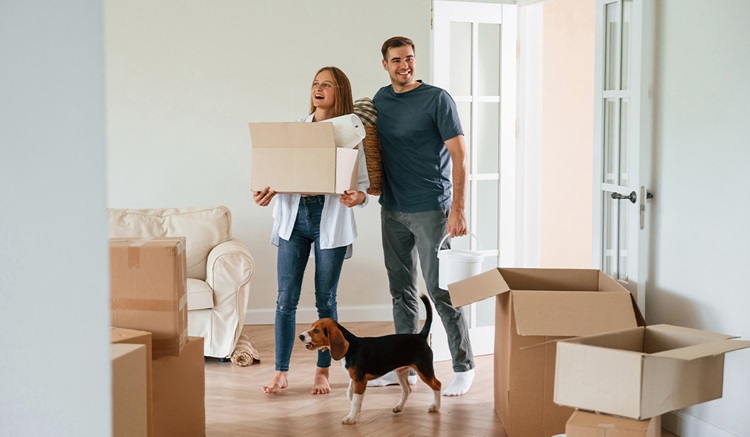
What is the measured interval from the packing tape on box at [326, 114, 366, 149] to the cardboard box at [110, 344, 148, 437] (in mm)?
1488

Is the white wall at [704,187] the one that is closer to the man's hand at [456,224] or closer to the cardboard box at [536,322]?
the cardboard box at [536,322]

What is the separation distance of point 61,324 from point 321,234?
2713 mm

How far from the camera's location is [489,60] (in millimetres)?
4668

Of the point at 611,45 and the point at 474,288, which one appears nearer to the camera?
the point at 474,288

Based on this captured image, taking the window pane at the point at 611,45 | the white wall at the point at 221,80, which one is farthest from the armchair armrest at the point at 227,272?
the window pane at the point at 611,45

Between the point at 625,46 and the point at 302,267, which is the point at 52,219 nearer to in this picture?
the point at 302,267

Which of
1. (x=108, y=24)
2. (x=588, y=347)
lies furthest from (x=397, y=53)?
(x=108, y=24)

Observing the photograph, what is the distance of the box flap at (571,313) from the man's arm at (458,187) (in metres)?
0.71

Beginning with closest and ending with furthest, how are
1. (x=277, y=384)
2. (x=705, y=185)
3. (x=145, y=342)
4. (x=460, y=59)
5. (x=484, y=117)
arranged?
(x=145, y=342), (x=705, y=185), (x=277, y=384), (x=460, y=59), (x=484, y=117)

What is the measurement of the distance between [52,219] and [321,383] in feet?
10.1

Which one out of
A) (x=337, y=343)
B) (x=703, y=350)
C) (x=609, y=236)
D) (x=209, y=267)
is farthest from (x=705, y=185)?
(x=209, y=267)

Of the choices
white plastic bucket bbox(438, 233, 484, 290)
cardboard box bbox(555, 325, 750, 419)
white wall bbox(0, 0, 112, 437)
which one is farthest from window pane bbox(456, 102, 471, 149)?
white wall bbox(0, 0, 112, 437)

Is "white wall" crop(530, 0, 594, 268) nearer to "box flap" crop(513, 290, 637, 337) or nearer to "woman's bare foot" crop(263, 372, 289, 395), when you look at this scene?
"woman's bare foot" crop(263, 372, 289, 395)

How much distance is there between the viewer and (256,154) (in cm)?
364
